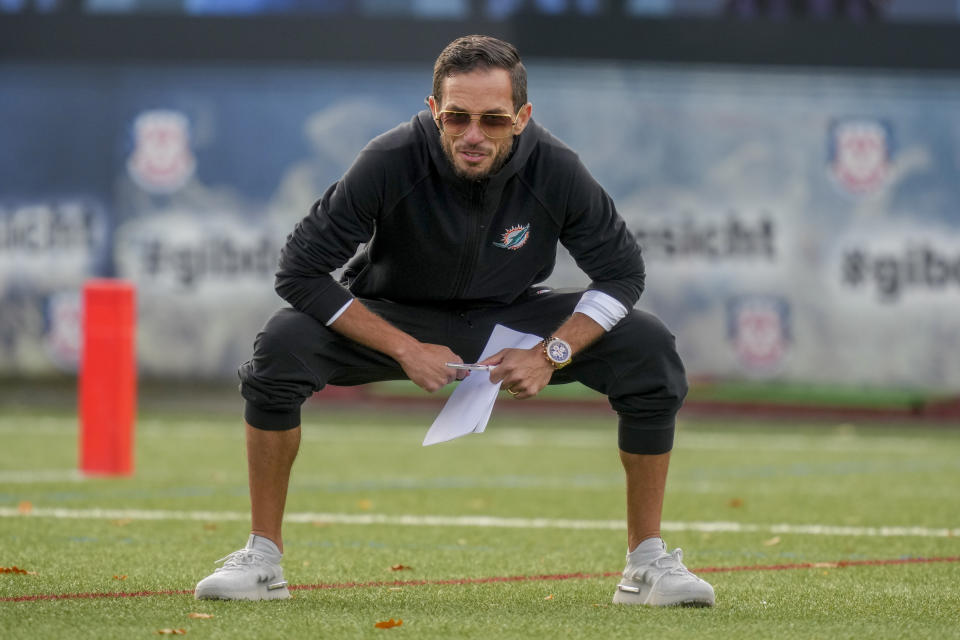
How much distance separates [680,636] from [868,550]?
2.39 m

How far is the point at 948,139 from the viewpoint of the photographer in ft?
55.8

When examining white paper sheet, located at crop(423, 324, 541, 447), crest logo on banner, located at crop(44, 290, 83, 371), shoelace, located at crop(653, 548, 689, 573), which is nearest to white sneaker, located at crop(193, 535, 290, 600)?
white paper sheet, located at crop(423, 324, 541, 447)

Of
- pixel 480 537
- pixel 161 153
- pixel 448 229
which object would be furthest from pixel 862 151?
pixel 448 229

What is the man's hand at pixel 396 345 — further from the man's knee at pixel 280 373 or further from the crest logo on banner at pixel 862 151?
the crest logo on banner at pixel 862 151

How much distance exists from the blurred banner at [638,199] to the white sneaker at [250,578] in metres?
11.7

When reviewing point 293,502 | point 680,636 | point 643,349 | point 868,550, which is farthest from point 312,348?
point 293,502

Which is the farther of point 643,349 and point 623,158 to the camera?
point 623,158

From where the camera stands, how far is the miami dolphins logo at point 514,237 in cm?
518

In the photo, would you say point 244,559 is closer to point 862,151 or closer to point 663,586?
point 663,586

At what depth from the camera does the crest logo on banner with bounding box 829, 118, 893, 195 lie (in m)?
17.0

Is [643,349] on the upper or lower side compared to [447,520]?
upper

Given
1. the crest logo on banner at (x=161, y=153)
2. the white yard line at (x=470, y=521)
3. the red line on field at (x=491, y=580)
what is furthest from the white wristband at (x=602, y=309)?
the crest logo on banner at (x=161, y=153)

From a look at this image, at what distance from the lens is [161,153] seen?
1736 cm

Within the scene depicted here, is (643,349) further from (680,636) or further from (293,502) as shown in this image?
(293,502)
